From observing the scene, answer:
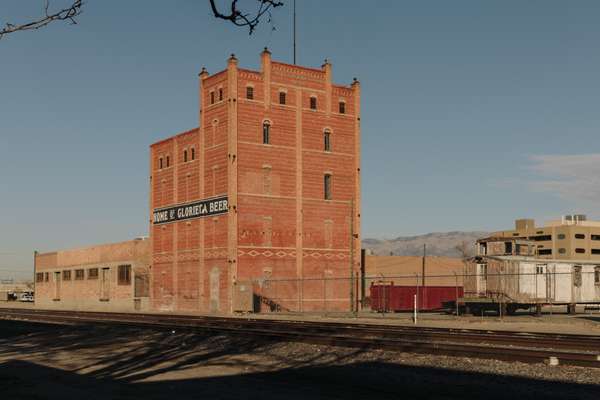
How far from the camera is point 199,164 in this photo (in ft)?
226

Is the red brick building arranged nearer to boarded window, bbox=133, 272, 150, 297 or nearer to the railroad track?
boarded window, bbox=133, 272, 150, 297

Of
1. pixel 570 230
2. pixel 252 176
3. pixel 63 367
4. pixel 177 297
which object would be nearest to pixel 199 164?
pixel 252 176

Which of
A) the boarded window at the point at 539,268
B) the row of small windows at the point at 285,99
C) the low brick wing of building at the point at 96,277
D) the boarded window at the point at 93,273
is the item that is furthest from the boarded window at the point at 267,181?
the boarded window at the point at 93,273

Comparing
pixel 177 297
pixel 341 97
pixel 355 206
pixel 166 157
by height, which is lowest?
pixel 177 297

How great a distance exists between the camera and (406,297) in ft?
205

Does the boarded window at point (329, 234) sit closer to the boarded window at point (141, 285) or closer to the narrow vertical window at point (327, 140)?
the narrow vertical window at point (327, 140)

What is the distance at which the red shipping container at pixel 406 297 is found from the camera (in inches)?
2402

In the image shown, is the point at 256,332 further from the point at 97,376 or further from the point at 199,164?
the point at 199,164

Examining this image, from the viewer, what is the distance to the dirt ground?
15.7 m

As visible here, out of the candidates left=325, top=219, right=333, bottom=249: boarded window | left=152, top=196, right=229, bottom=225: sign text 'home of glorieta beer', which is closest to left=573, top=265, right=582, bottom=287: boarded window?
left=325, top=219, right=333, bottom=249: boarded window

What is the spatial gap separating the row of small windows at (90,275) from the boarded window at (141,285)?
1.27 m

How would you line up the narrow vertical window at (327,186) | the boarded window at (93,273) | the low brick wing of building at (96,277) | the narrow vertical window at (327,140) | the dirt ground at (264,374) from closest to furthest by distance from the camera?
the dirt ground at (264,374)
the narrow vertical window at (327,186)
the narrow vertical window at (327,140)
the low brick wing of building at (96,277)
the boarded window at (93,273)

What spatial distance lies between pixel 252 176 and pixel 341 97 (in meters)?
12.3

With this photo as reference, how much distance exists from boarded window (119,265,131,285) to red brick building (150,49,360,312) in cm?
659
